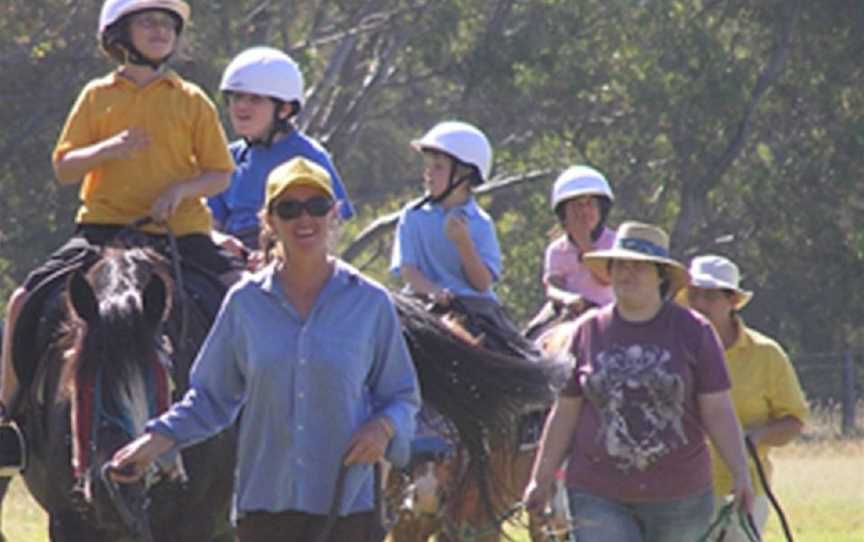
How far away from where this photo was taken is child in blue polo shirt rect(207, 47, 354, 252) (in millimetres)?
11305

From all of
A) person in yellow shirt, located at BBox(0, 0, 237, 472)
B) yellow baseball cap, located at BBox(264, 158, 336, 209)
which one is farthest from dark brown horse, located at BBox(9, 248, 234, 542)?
yellow baseball cap, located at BBox(264, 158, 336, 209)

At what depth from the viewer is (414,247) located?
43.6 feet

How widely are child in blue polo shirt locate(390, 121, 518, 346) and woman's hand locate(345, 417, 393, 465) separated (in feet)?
17.6

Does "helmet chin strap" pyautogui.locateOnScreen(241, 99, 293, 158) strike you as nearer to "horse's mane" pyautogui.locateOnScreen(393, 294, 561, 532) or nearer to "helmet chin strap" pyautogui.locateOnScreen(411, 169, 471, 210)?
"horse's mane" pyautogui.locateOnScreen(393, 294, 561, 532)

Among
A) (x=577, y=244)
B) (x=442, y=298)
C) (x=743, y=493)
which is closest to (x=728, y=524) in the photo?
(x=743, y=493)

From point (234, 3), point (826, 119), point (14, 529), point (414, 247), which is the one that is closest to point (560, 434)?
point (414, 247)

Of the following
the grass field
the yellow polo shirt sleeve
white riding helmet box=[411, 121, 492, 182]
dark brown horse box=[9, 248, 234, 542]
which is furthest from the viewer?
the grass field

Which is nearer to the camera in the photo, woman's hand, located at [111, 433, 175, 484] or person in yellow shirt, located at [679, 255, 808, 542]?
woman's hand, located at [111, 433, 175, 484]

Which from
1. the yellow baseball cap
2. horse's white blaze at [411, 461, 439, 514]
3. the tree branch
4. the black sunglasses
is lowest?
the tree branch

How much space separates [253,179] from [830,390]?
31486mm

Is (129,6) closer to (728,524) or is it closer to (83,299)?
(83,299)

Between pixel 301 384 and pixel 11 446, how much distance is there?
292 cm

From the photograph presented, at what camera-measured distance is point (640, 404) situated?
30.8ft

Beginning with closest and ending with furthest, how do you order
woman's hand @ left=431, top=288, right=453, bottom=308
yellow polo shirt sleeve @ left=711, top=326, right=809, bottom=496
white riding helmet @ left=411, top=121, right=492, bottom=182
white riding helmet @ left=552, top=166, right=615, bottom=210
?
yellow polo shirt sleeve @ left=711, top=326, right=809, bottom=496 → woman's hand @ left=431, top=288, right=453, bottom=308 → white riding helmet @ left=411, top=121, right=492, bottom=182 → white riding helmet @ left=552, top=166, right=615, bottom=210
